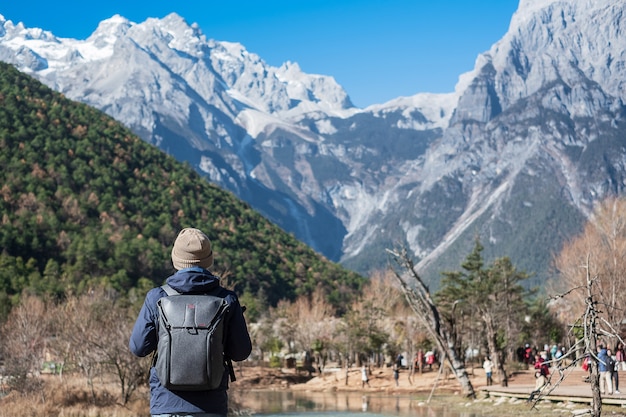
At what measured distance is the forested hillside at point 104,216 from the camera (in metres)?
74.1

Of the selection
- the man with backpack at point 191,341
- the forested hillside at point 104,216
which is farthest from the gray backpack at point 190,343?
the forested hillside at point 104,216

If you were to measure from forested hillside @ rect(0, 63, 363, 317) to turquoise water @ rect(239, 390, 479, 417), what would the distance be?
22694 mm

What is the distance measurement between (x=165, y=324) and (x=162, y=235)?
84.1 meters

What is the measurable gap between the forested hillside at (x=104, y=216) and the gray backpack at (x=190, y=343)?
54.7 meters

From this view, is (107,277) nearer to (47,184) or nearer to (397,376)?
(47,184)

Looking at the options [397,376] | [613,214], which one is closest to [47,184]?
[397,376]

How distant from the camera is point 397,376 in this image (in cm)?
5138

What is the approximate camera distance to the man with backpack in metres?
5.34

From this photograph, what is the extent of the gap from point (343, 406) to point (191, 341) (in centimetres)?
3425

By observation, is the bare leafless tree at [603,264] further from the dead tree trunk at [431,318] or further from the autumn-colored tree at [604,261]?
the dead tree trunk at [431,318]

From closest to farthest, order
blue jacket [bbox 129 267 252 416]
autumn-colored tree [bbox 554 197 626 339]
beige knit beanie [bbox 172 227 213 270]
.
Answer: blue jacket [bbox 129 267 252 416]
beige knit beanie [bbox 172 227 213 270]
autumn-colored tree [bbox 554 197 626 339]

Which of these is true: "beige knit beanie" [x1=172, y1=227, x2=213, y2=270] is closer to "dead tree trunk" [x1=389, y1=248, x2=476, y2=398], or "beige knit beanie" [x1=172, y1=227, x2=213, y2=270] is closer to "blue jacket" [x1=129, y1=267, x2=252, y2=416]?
"blue jacket" [x1=129, y1=267, x2=252, y2=416]

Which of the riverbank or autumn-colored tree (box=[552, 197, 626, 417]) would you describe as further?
autumn-colored tree (box=[552, 197, 626, 417])

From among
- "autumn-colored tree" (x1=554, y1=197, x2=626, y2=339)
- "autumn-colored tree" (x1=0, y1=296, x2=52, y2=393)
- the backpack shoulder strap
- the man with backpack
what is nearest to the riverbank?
"autumn-colored tree" (x1=0, y1=296, x2=52, y2=393)
